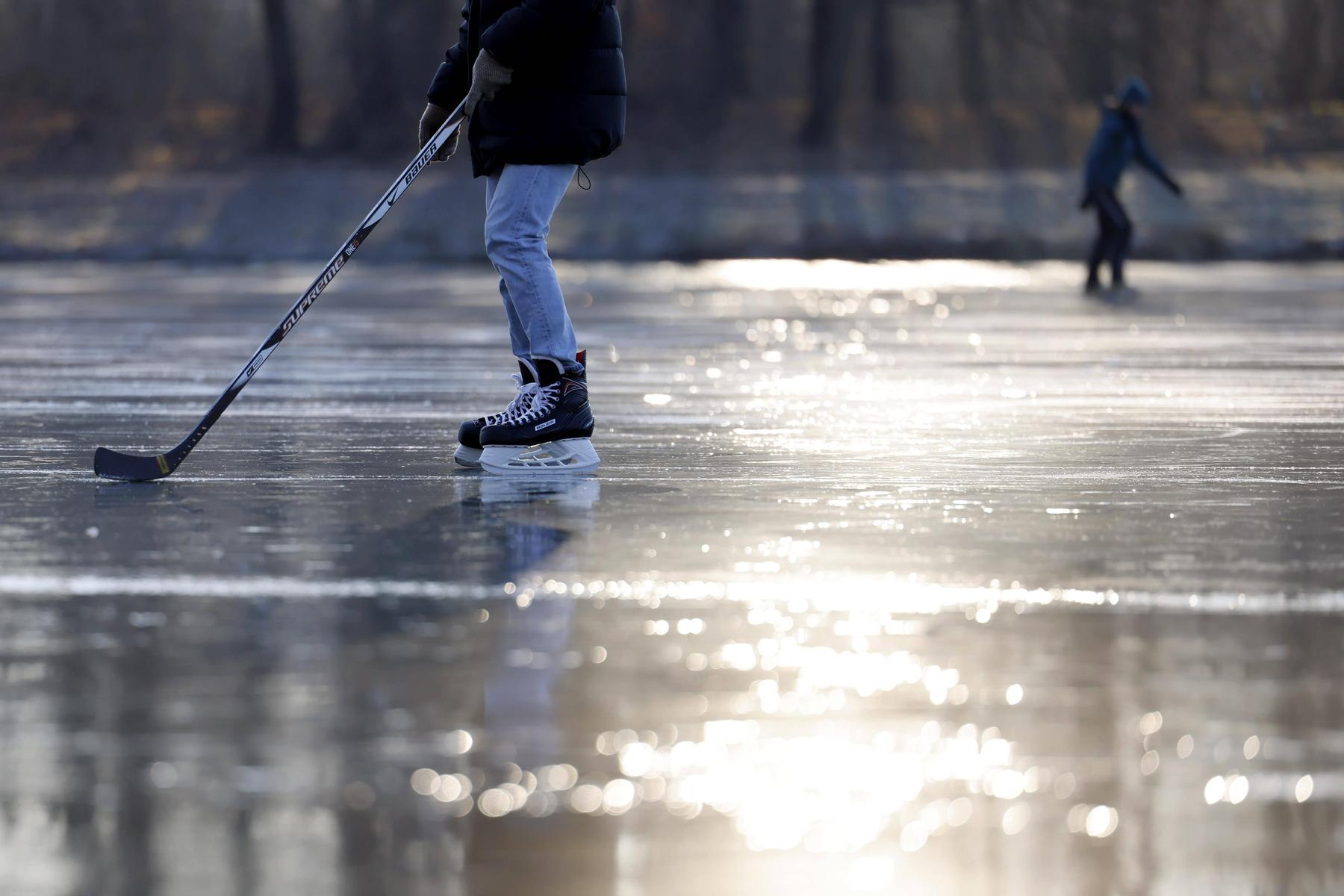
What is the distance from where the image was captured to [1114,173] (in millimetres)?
21656

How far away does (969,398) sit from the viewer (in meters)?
10.8

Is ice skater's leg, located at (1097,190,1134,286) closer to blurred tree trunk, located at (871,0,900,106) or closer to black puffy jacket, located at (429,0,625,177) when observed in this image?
black puffy jacket, located at (429,0,625,177)

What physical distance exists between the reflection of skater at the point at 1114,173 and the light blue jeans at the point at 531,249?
13.3 m

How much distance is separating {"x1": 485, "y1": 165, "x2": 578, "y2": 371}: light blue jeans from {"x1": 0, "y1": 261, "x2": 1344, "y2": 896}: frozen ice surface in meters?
0.54

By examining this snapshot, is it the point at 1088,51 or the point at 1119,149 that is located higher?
the point at 1088,51

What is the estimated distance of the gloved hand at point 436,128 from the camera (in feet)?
28.2

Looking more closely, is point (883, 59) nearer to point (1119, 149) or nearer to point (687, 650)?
point (1119, 149)

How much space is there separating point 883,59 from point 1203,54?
6.92 metres

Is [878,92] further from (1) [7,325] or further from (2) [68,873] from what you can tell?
(2) [68,873]

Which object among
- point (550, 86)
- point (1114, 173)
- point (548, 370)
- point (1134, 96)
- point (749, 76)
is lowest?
point (548, 370)

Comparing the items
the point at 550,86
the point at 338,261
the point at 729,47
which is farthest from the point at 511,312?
the point at 729,47

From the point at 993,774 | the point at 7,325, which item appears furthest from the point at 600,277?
the point at 993,774

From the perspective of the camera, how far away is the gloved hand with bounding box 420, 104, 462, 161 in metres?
8.61

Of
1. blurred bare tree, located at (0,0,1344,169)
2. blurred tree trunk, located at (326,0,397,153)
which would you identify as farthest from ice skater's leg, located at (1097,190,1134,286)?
blurred tree trunk, located at (326,0,397,153)
